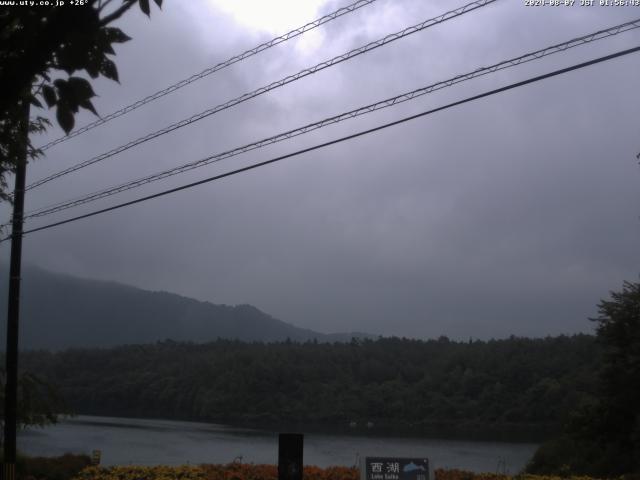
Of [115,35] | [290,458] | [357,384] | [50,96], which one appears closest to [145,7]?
[115,35]

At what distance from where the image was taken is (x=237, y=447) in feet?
72.7

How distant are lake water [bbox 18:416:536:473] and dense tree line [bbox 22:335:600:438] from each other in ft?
4.67

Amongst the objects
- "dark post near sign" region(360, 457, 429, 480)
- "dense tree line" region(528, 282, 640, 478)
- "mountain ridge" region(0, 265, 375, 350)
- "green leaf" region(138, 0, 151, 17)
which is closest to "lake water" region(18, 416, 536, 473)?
"dense tree line" region(528, 282, 640, 478)

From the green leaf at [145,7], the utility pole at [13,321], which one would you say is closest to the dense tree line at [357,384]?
the utility pole at [13,321]

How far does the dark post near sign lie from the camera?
10156 millimetres

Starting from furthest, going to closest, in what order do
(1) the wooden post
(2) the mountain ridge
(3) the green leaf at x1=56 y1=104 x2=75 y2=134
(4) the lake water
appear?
1. (2) the mountain ridge
2. (4) the lake water
3. (1) the wooden post
4. (3) the green leaf at x1=56 y1=104 x2=75 y2=134

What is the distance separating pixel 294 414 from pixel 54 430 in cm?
1316

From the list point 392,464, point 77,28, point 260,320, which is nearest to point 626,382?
point 392,464

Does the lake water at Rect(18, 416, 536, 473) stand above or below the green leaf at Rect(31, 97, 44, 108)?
below

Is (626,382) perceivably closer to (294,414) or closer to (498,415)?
(498,415)

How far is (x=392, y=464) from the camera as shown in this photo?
10.2 metres

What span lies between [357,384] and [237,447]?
26.5ft

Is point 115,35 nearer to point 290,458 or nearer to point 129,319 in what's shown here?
point 290,458

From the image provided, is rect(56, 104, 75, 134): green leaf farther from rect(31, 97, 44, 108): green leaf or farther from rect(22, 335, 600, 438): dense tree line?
rect(22, 335, 600, 438): dense tree line
